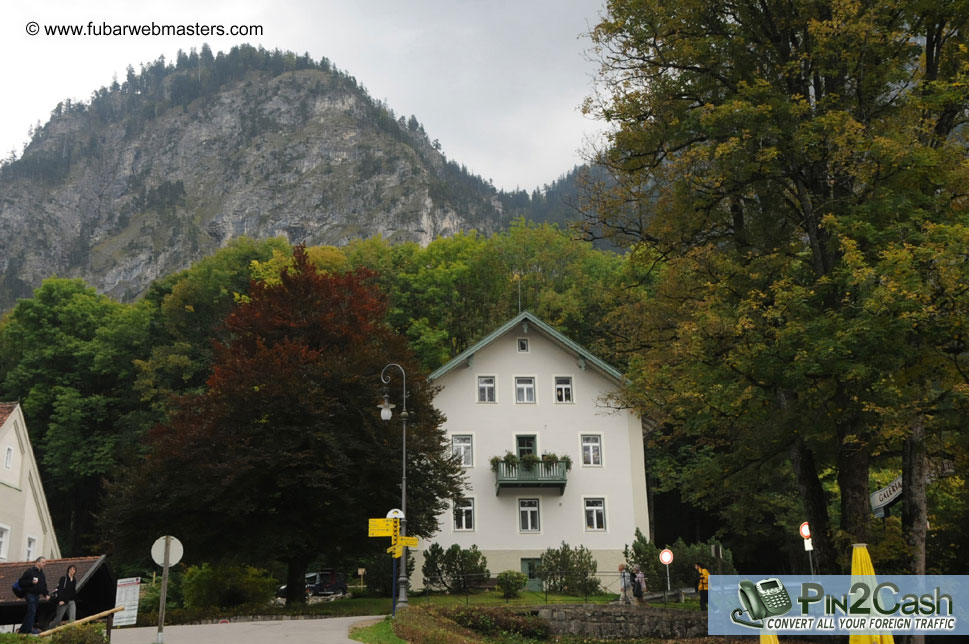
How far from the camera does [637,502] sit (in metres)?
44.8

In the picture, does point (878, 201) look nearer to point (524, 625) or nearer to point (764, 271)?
point (764, 271)

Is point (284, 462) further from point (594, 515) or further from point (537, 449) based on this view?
point (594, 515)

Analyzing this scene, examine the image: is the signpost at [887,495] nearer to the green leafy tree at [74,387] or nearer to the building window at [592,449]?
the building window at [592,449]

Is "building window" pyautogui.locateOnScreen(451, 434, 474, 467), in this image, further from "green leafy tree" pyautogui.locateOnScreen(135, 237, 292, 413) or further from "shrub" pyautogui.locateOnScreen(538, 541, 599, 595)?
"green leafy tree" pyautogui.locateOnScreen(135, 237, 292, 413)

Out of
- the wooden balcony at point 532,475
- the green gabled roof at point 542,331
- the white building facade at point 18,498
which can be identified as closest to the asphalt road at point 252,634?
the white building facade at point 18,498

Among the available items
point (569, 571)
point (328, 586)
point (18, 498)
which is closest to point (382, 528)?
point (569, 571)

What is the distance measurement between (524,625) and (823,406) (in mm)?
9920

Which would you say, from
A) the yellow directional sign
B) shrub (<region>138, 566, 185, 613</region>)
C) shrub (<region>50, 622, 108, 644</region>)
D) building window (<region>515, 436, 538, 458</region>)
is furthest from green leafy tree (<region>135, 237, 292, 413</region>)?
shrub (<region>50, 622, 108, 644</region>)

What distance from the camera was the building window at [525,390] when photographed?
45594 mm

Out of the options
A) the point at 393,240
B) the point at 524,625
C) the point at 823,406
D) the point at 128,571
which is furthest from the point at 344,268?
the point at 393,240

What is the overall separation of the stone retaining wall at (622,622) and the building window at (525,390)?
68.7 ft

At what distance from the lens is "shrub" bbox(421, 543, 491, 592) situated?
130ft

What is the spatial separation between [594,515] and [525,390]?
713 cm

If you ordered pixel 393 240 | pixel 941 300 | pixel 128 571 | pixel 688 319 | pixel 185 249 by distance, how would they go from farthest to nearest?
1. pixel 185 249
2. pixel 393 240
3. pixel 128 571
4. pixel 688 319
5. pixel 941 300
